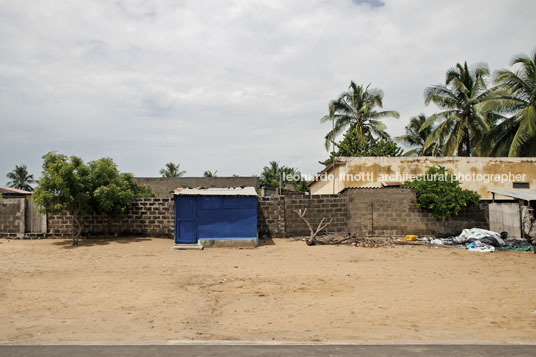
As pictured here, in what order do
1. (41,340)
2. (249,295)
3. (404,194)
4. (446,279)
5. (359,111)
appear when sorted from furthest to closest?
(359,111), (404,194), (446,279), (249,295), (41,340)

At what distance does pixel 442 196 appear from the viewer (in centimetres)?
1583

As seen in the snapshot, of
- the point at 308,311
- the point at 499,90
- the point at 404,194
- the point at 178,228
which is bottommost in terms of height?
the point at 308,311

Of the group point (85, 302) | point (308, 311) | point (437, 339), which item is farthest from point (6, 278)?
point (437, 339)

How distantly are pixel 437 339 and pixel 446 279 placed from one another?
4.37 m

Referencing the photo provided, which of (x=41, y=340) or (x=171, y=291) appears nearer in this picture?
(x=41, y=340)

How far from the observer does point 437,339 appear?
17.1 feet

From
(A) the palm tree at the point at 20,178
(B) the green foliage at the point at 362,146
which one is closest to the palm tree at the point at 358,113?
(B) the green foliage at the point at 362,146

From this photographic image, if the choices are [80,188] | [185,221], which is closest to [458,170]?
[185,221]

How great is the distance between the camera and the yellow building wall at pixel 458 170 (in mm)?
21016

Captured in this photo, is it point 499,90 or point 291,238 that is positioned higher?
point 499,90

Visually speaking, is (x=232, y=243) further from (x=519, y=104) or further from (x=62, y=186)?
(x=519, y=104)

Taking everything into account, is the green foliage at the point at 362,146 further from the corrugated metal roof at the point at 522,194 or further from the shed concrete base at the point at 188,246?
the shed concrete base at the point at 188,246

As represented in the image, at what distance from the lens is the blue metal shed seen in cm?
1495

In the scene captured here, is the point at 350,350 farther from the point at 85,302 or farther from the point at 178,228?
the point at 178,228
